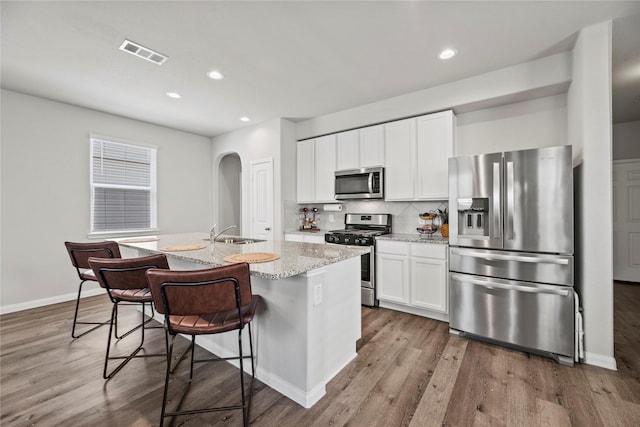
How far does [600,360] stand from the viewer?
2.21 metres

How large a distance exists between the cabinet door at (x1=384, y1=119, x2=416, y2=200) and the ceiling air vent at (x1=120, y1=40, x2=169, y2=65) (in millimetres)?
2724

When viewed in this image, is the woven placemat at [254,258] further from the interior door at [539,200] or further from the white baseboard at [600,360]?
the white baseboard at [600,360]

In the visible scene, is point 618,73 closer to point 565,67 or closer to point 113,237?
point 565,67

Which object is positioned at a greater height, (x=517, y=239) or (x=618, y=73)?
(x=618, y=73)

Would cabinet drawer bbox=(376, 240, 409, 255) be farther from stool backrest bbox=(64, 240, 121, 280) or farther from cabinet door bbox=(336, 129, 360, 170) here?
stool backrest bbox=(64, 240, 121, 280)

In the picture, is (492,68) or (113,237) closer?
(492,68)

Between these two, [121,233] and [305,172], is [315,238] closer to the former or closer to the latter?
[305,172]

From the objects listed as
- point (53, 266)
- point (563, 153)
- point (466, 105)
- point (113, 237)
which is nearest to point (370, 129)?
point (466, 105)

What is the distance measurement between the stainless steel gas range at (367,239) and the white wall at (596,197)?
196 cm

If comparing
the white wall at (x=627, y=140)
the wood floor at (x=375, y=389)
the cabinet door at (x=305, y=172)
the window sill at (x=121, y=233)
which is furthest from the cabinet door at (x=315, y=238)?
the white wall at (x=627, y=140)

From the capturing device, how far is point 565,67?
8.76 feet

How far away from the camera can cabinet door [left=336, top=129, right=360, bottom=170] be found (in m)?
4.11

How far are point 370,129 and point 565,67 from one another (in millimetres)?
2097

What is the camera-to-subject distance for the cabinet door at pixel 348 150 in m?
4.11
